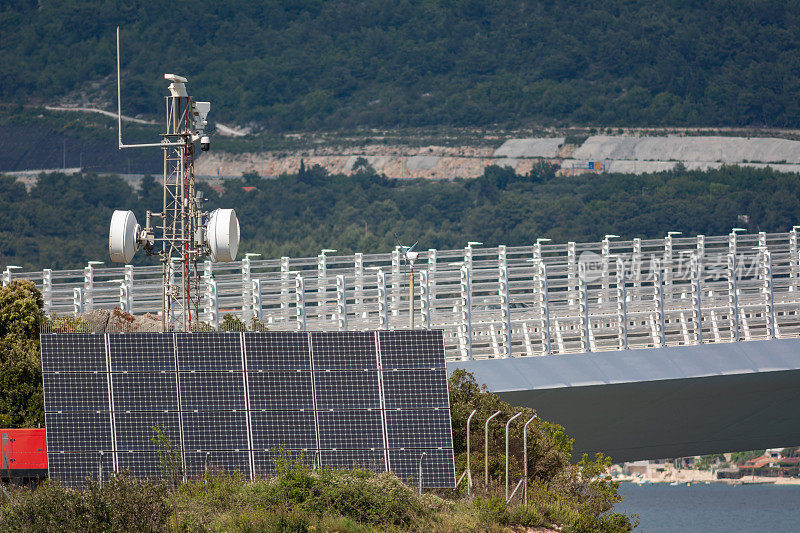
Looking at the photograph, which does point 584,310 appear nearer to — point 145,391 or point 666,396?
point 666,396

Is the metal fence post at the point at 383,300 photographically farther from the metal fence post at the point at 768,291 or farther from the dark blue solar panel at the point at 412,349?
the metal fence post at the point at 768,291

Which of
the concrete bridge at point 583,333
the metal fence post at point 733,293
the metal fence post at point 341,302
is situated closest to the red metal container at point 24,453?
the concrete bridge at point 583,333

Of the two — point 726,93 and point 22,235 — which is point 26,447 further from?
point 726,93

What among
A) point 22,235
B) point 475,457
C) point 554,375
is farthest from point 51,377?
point 22,235

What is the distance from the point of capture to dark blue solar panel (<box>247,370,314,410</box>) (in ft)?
63.8

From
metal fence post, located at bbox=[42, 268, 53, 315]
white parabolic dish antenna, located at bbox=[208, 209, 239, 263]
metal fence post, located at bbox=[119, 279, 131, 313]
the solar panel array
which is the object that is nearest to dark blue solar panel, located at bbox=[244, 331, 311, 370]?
the solar panel array

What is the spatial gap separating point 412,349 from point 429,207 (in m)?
107

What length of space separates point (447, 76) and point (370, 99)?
988 cm

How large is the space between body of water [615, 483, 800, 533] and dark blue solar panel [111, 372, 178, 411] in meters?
105

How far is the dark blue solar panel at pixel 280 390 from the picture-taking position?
19.4 m

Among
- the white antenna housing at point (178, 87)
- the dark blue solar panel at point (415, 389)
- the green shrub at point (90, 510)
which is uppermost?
the white antenna housing at point (178, 87)

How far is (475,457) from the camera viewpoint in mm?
22141

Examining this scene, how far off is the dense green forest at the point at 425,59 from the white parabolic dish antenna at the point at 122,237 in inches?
4802

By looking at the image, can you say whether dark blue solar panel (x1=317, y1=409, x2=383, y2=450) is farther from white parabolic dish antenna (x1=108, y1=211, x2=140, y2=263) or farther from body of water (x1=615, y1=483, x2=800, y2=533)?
body of water (x1=615, y1=483, x2=800, y2=533)
